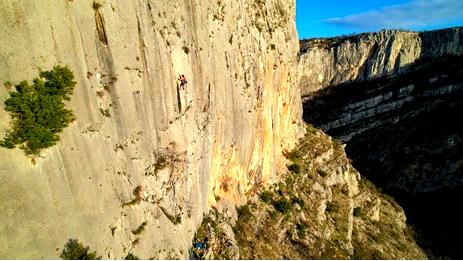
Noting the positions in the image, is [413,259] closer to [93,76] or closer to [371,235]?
[371,235]

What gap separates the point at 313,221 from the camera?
45.1 metres

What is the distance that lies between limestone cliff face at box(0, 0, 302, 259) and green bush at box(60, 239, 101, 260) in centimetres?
37

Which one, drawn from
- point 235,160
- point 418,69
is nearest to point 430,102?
point 418,69

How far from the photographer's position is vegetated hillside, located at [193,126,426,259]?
34.5 m

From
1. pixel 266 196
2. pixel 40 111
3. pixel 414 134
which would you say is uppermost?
pixel 414 134

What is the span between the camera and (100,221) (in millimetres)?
21719

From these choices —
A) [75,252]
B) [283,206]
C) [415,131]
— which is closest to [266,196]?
[283,206]

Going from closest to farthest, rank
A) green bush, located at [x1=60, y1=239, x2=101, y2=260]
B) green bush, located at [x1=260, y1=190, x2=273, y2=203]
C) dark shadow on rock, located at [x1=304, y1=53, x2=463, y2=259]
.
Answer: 1. green bush, located at [x1=60, y1=239, x2=101, y2=260]
2. green bush, located at [x1=260, y1=190, x2=273, y2=203]
3. dark shadow on rock, located at [x1=304, y1=53, x2=463, y2=259]

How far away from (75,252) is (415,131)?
8225 cm

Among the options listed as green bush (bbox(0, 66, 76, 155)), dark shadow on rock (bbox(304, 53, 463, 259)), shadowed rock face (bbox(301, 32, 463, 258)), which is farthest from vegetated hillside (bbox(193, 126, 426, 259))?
green bush (bbox(0, 66, 76, 155))

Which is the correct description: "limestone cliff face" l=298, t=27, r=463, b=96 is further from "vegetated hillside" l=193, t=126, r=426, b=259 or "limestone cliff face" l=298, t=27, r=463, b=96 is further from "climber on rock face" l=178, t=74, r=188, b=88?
"climber on rock face" l=178, t=74, r=188, b=88

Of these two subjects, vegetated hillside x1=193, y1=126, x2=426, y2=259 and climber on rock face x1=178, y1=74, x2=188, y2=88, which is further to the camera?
vegetated hillside x1=193, y1=126, x2=426, y2=259

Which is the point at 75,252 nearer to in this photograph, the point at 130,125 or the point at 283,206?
the point at 130,125

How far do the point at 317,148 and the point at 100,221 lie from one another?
40407 mm
